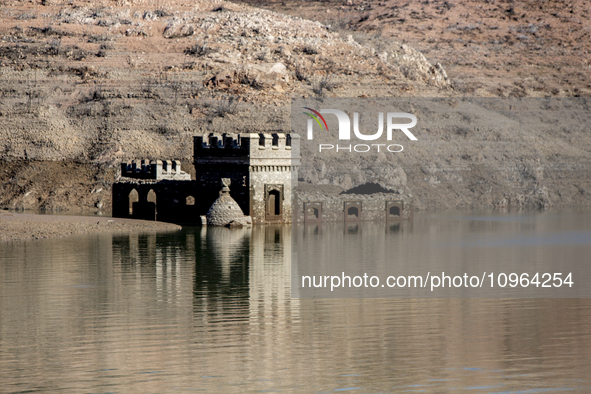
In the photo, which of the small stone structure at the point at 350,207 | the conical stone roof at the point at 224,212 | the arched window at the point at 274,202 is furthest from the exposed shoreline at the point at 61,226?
the small stone structure at the point at 350,207

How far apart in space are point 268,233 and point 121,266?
1460cm

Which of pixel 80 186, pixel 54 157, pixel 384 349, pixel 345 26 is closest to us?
pixel 384 349

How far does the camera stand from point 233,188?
47031 millimetres

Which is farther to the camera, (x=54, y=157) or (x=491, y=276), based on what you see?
(x=54, y=157)

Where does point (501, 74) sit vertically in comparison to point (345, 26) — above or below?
below

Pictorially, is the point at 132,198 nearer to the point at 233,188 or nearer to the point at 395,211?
the point at 233,188

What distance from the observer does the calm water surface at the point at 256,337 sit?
14.8 m

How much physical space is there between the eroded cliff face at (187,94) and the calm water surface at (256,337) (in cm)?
4206

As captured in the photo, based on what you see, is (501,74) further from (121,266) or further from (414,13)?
(121,266)

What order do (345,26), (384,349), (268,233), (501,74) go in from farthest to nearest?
1. (345,26)
2. (501,74)
3. (268,233)
4. (384,349)

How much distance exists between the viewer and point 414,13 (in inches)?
→ 5123

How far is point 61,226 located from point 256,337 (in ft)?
90.8

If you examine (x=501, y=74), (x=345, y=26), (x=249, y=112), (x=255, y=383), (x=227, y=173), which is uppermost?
(x=345, y=26)

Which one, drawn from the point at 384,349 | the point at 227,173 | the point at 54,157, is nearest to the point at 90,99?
the point at 54,157
